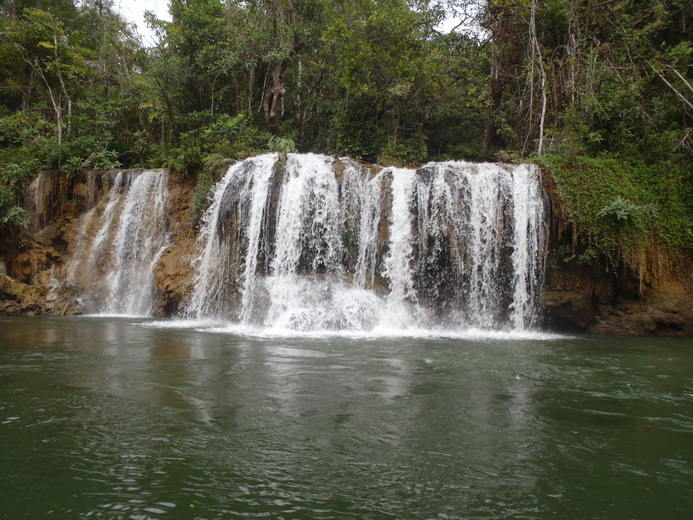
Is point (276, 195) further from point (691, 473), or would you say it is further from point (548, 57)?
point (691, 473)

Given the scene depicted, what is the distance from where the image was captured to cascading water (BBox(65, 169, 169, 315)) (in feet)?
46.3

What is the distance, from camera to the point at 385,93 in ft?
59.0

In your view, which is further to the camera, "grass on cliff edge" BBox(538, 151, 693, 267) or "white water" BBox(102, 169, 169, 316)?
"white water" BBox(102, 169, 169, 316)

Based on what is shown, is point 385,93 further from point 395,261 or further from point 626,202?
point 626,202

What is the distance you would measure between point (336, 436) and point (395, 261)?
8.12 metres

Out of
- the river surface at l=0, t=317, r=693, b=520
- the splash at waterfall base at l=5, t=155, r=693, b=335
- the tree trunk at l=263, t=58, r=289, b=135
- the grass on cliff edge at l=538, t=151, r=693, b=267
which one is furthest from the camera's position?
the tree trunk at l=263, t=58, r=289, b=135

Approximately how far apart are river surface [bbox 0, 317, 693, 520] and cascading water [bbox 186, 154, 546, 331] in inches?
166

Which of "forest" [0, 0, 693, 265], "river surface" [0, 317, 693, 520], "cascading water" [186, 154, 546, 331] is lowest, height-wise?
"river surface" [0, 317, 693, 520]

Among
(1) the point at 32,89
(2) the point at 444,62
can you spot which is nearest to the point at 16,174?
(1) the point at 32,89

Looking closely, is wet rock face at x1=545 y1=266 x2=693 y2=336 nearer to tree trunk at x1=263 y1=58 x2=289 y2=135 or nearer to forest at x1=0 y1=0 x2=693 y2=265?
forest at x1=0 y1=0 x2=693 y2=265

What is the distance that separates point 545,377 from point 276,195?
7.94 metres

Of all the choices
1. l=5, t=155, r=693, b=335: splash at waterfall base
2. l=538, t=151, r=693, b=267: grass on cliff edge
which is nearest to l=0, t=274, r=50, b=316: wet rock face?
l=5, t=155, r=693, b=335: splash at waterfall base

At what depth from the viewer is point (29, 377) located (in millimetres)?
5371

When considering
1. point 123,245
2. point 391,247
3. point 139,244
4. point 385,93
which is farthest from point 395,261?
point 385,93
